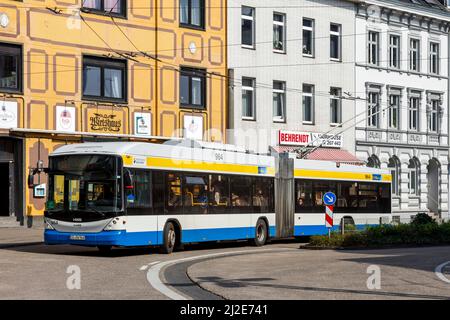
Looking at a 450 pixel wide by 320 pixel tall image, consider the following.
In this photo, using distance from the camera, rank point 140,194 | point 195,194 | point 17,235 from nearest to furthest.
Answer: point 140,194, point 195,194, point 17,235

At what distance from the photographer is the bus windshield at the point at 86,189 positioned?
22766mm

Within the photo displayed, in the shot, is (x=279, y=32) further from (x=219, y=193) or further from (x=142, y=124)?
(x=219, y=193)

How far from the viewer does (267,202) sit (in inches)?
1190

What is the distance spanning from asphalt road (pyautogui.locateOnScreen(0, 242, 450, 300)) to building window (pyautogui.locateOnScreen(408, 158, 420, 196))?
29.1 metres

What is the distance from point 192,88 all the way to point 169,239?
1752 cm

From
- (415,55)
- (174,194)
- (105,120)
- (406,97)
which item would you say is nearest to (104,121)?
(105,120)

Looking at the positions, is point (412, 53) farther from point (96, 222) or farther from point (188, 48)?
point (96, 222)

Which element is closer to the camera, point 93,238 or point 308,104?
point 93,238

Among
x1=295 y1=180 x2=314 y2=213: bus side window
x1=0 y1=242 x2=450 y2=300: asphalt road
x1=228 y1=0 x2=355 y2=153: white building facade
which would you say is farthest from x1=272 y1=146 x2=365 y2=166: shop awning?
x1=0 y1=242 x2=450 y2=300: asphalt road

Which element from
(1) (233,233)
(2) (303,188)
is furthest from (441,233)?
(1) (233,233)

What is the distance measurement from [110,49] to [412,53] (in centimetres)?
2141

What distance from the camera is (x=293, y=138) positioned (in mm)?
45219

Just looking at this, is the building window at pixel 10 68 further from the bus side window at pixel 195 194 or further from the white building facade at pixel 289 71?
the white building facade at pixel 289 71

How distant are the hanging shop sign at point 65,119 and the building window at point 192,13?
7.27 metres
